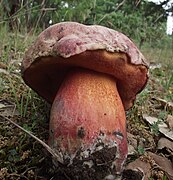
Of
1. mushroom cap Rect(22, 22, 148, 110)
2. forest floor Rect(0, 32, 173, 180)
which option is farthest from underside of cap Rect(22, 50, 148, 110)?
forest floor Rect(0, 32, 173, 180)

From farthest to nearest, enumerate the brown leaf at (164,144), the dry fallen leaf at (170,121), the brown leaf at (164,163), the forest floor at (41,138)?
the dry fallen leaf at (170,121) → the brown leaf at (164,144) → the brown leaf at (164,163) → the forest floor at (41,138)

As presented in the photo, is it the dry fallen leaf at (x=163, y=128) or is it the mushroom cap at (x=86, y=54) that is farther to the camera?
the dry fallen leaf at (x=163, y=128)

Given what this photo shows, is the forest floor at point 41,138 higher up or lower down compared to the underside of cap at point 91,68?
Result: lower down

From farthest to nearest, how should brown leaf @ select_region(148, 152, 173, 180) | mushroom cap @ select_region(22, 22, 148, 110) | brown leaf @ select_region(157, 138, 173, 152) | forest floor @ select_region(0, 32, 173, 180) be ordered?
Answer: brown leaf @ select_region(157, 138, 173, 152) → brown leaf @ select_region(148, 152, 173, 180) → forest floor @ select_region(0, 32, 173, 180) → mushroom cap @ select_region(22, 22, 148, 110)

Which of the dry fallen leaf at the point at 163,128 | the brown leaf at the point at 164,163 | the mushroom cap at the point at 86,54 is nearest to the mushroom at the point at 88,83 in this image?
the mushroom cap at the point at 86,54

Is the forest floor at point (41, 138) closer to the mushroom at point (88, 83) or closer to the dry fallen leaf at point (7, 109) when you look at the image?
the dry fallen leaf at point (7, 109)

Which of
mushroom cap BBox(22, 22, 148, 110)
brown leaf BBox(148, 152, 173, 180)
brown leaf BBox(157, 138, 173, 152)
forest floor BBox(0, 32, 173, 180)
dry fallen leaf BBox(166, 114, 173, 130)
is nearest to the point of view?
mushroom cap BBox(22, 22, 148, 110)

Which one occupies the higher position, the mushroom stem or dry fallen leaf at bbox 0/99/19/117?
the mushroom stem

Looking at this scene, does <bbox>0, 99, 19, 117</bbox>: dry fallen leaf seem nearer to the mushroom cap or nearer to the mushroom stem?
the mushroom cap

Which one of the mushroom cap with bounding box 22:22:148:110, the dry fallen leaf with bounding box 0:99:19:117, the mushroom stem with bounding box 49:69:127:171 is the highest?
the mushroom cap with bounding box 22:22:148:110

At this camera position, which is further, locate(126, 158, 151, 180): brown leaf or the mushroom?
locate(126, 158, 151, 180): brown leaf
